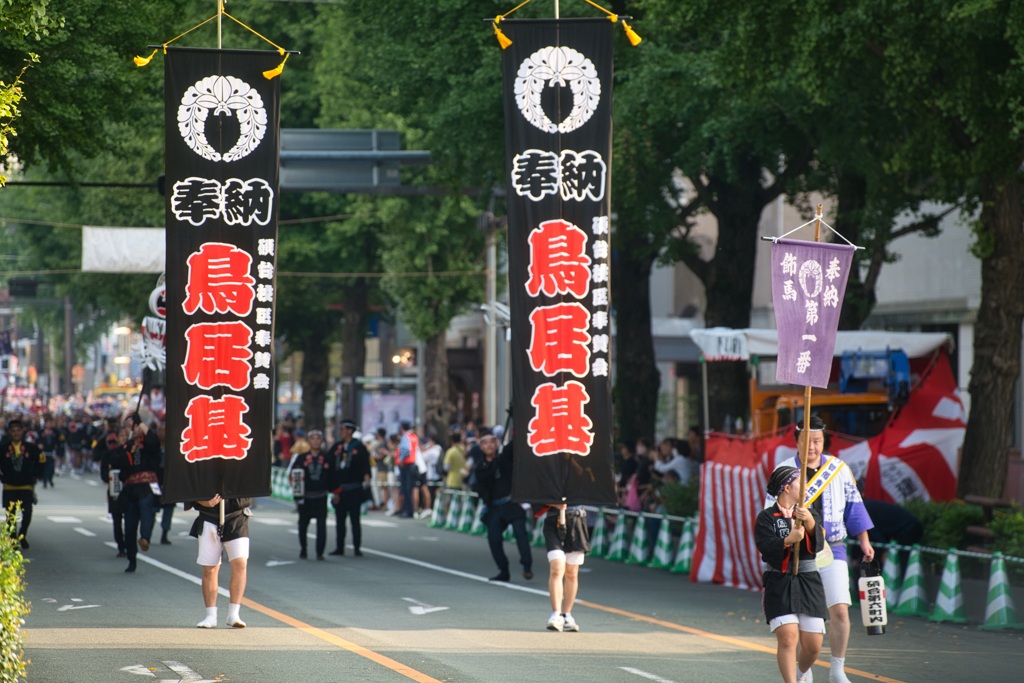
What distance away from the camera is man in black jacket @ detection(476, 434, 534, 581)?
20.1 m

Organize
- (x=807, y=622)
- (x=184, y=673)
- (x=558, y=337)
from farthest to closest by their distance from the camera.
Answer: (x=558, y=337), (x=184, y=673), (x=807, y=622)

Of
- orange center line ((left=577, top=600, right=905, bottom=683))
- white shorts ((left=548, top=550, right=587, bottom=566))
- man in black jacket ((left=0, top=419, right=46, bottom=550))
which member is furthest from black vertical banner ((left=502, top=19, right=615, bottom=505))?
man in black jacket ((left=0, top=419, right=46, bottom=550))

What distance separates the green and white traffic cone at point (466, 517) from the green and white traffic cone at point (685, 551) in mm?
9289

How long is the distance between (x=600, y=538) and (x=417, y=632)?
10393 mm

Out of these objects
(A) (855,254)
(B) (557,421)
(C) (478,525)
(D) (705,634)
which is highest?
(A) (855,254)

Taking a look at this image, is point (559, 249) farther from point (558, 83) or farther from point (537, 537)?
point (537, 537)

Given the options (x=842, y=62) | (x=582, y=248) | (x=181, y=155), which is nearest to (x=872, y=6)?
(x=842, y=62)

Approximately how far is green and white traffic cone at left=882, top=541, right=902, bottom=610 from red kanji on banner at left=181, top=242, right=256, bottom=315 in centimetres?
759

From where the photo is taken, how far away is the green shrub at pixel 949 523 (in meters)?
17.6

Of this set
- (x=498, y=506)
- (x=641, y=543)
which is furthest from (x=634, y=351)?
(x=498, y=506)

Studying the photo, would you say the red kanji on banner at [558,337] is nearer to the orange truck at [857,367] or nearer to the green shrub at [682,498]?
the orange truck at [857,367]

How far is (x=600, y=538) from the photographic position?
24734 mm

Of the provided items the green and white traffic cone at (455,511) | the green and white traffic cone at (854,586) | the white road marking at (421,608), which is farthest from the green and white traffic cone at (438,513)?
the white road marking at (421,608)

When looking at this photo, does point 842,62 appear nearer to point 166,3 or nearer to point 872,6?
point 872,6
